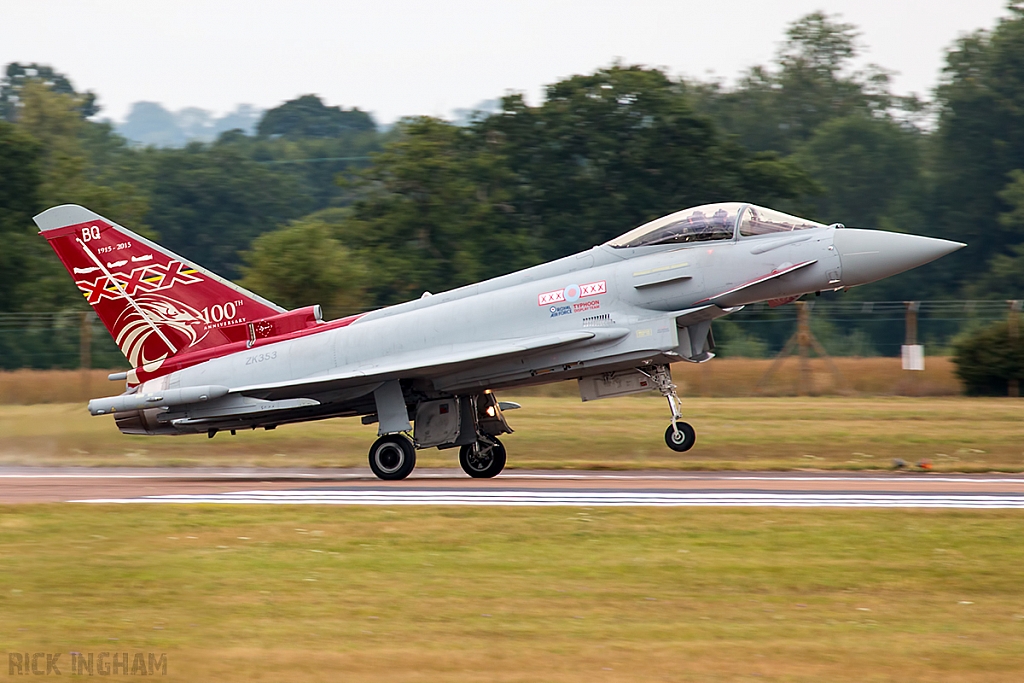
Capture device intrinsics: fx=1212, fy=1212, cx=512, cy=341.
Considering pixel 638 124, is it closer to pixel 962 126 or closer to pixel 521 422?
pixel 962 126

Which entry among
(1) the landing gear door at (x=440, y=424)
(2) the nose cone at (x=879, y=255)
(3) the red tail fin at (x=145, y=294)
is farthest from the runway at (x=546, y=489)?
(2) the nose cone at (x=879, y=255)

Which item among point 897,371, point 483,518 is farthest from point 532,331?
point 897,371

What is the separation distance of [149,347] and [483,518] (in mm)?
7822

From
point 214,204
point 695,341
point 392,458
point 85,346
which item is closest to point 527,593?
point 392,458

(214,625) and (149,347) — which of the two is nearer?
(214,625)

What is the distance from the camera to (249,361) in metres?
17.3

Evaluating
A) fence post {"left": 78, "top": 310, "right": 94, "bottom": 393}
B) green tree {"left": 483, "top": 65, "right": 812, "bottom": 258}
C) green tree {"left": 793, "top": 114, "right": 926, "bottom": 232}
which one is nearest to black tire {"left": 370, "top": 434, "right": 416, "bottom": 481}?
fence post {"left": 78, "top": 310, "right": 94, "bottom": 393}

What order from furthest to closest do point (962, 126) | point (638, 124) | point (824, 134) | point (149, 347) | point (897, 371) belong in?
point (824, 134) → point (962, 126) → point (638, 124) → point (897, 371) → point (149, 347)

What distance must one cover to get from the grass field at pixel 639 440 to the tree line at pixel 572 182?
1047cm

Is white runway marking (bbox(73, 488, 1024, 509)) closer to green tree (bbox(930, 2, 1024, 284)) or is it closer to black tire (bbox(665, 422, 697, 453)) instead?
black tire (bbox(665, 422, 697, 453))

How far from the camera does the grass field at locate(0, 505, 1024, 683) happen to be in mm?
7344

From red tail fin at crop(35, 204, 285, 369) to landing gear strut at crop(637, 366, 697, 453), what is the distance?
5.68m

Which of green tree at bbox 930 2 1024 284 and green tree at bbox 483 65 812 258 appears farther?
green tree at bbox 930 2 1024 284

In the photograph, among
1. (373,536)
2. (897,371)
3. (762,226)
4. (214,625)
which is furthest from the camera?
(897,371)
